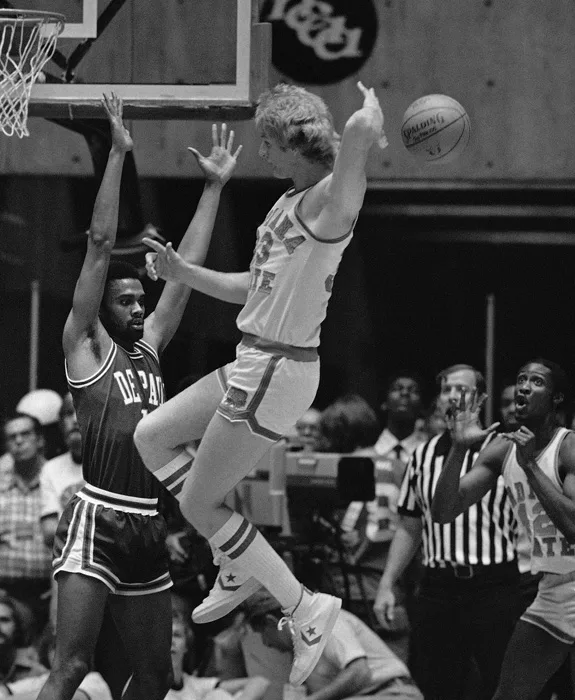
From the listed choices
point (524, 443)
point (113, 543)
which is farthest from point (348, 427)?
point (113, 543)

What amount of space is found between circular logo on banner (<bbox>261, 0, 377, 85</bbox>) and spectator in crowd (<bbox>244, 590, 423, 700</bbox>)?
6.04 m

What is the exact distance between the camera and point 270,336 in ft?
18.1

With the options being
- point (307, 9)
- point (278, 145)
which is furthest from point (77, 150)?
point (278, 145)

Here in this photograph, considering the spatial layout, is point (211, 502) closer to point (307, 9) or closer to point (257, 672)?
point (257, 672)

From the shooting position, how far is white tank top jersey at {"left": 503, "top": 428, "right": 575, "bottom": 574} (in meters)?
7.30

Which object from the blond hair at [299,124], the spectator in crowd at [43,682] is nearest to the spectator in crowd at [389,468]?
the spectator in crowd at [43,682]

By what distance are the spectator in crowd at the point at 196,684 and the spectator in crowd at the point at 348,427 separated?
2147mm

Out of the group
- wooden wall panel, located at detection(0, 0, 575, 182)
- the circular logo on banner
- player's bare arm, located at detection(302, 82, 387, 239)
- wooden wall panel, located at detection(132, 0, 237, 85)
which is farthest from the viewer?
the circular logo on banner

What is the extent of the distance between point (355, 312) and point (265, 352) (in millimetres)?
8458

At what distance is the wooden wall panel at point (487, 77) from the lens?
41.0 feet

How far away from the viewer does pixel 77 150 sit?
43.6 feet

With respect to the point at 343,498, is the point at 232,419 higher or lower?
higher

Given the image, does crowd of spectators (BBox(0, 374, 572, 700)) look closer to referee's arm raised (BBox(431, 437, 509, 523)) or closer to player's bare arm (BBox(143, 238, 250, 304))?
referee's arm raised (BBox(431, 437, 509, 523))

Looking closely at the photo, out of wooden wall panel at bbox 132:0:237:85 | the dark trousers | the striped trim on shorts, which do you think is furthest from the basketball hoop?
the dark trousers
